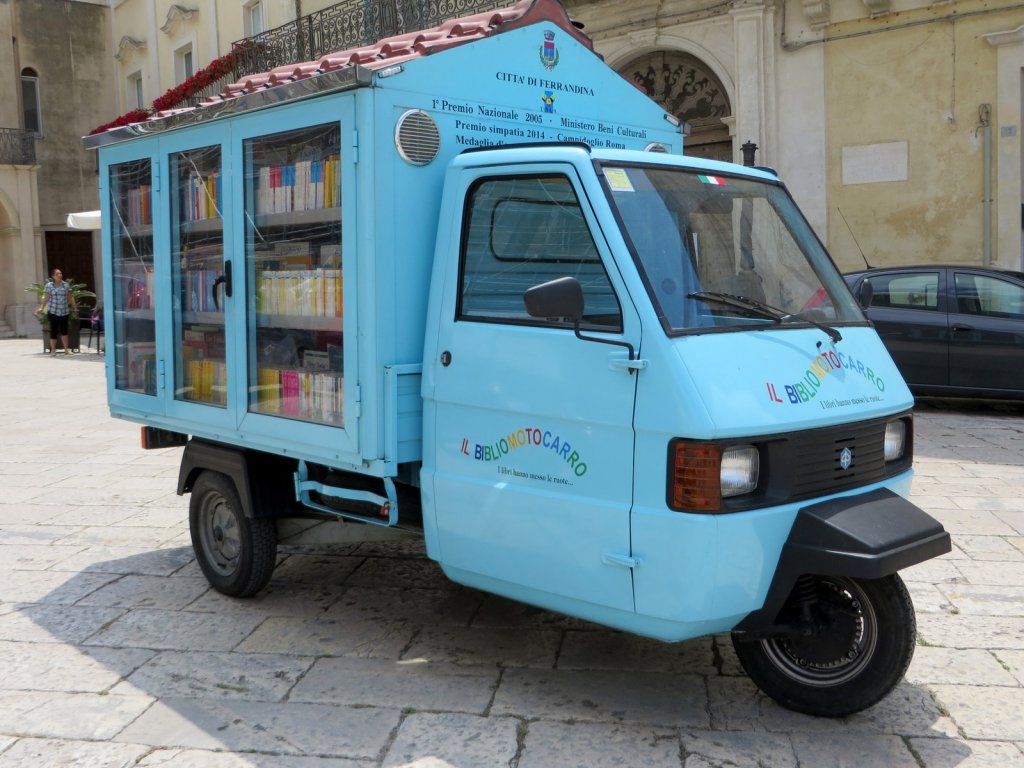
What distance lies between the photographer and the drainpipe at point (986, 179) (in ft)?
43.8

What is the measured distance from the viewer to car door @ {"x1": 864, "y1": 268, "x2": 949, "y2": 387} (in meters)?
10.9

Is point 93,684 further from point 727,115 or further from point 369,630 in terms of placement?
point 727,115

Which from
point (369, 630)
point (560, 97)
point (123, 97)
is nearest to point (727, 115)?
point (560, 97)

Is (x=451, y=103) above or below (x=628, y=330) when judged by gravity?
above

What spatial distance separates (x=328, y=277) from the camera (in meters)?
4.54

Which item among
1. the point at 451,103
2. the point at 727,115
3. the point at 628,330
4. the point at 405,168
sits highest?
the point at 727,115

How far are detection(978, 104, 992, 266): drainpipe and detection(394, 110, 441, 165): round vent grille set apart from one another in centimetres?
1103

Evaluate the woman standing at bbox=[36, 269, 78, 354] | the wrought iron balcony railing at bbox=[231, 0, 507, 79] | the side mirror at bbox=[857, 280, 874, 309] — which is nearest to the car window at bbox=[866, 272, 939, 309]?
the side mirror at bbox=[857, 280, 874, 309]

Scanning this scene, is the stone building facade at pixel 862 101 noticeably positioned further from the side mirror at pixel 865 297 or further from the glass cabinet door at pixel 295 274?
the glass cabinet door at pixel 295 274

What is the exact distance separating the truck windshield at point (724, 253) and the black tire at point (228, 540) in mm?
2479

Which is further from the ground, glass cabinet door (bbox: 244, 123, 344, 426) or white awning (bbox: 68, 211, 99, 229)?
white awning (bbox: 68, 211, 99, 229)

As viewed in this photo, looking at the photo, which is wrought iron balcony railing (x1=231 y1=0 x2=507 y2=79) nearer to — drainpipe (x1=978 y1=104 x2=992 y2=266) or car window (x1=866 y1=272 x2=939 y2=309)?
drainpipe (x1=978 y1=104 x2=992 y2=266)

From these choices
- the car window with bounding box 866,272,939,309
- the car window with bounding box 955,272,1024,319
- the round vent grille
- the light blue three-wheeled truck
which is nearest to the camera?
the light blue three-wheeled truck

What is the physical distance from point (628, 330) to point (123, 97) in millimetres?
31344
